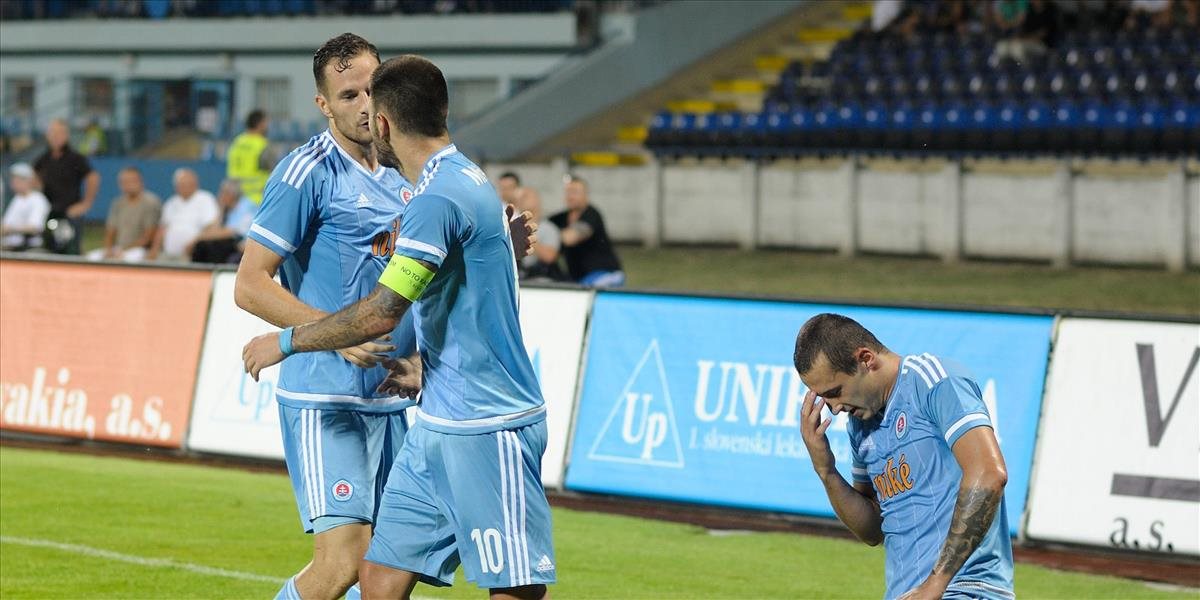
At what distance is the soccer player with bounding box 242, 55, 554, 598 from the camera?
511 cm

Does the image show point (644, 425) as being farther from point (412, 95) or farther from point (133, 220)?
point (133, 220)

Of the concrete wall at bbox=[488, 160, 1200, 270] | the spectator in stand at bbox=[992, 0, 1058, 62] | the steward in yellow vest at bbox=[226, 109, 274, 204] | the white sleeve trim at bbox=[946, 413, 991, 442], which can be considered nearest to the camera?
the white sleeve trim at bbox=[946, 413, 991, 442]

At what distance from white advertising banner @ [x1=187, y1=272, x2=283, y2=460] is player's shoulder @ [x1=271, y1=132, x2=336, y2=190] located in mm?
6761

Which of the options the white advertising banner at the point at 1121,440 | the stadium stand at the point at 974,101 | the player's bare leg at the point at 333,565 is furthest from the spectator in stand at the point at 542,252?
the player's bare leg at the point at 333,565

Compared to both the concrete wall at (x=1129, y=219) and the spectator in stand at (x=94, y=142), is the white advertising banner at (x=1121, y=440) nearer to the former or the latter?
the concrete wall at (x=1129, y=219)

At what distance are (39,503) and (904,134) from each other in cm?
1716

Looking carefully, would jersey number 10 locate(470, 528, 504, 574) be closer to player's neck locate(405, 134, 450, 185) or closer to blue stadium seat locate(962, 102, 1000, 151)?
player's neck locate(405, 134, 450, 185)

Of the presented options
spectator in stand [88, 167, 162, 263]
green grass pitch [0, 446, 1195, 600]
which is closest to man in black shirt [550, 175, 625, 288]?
green grass pitch [0, 446, 1195, 600]

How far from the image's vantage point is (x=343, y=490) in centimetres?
595

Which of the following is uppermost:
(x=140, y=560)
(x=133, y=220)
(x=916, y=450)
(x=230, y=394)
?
(x=133, y=220)

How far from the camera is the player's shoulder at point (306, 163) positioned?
5945 mm

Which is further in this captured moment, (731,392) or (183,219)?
(183,219)

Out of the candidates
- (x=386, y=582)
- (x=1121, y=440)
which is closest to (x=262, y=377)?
(x=1121, y=440)

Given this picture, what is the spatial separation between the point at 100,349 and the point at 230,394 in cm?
131
